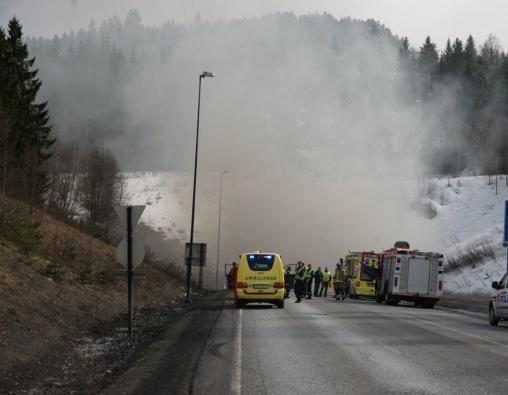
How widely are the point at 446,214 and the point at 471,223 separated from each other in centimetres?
617

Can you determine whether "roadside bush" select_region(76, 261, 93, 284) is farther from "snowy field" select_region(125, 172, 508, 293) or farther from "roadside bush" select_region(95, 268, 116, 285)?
"snowy field" select_region(125, 172, 508, 293)

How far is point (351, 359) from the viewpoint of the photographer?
11445 millimetres

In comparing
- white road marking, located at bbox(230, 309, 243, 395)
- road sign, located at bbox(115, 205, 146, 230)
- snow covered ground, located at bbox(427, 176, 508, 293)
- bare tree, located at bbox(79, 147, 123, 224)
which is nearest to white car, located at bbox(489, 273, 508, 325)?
white road marking, located at bbox(230, 309, 243, 395)

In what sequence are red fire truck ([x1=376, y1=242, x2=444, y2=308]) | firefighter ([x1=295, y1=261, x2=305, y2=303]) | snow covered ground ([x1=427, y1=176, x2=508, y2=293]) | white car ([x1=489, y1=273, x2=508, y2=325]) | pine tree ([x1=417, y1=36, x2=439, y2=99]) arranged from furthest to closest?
pine tree ([x1=417, y1=36, x2=439, y2=99])
snow covered ground ([x1=427, y1=176, x2=508, y2=293])
firefighter ([x1=295, y1=261, x2=305, y2=303])
red fire truck ([x1=376, y1=242, x2=444, y2=308])
white car ([x1=489, y1=273, x2=508, y2=325])

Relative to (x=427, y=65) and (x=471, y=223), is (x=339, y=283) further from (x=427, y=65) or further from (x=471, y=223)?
(x=427, y=65)

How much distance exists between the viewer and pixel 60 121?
5659 inches

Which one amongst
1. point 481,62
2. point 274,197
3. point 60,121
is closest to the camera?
point 274,197

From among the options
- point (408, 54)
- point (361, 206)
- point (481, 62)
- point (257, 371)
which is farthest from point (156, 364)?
point (408, 54)

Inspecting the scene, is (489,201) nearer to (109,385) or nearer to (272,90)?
(109,385)

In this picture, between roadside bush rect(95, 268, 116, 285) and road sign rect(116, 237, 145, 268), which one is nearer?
road sign rect(116, 237, 145, 268)

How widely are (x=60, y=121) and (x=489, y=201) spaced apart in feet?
319

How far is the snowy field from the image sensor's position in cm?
4659

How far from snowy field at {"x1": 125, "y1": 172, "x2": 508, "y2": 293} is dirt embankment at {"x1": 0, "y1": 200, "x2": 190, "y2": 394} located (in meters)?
25.5

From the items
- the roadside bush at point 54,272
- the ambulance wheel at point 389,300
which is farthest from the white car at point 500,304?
the roadside bush at point 54,272
